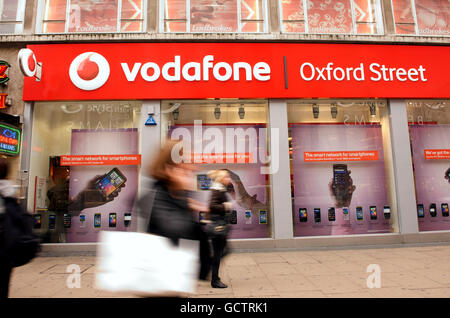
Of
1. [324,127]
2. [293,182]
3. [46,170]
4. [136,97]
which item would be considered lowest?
[293,182]

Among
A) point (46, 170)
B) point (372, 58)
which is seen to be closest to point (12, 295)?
point (46, 170)

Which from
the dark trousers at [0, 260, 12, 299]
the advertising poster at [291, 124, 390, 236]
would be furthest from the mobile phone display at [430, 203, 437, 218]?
the dark trousers at [0, 260, 12, 299]

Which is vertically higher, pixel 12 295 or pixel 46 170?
pixel 46 170

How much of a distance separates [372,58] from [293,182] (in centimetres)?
451

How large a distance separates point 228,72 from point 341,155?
13.9 ft

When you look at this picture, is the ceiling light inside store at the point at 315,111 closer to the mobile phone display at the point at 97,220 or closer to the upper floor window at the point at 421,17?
the upper floor window at the point at 421,17

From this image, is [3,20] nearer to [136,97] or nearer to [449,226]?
[136,97]

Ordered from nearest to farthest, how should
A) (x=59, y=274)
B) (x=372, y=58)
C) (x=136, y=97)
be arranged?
(x=59, y=274) → (x=136, y=97) → (x=372, y=58)

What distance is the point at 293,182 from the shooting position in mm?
8422

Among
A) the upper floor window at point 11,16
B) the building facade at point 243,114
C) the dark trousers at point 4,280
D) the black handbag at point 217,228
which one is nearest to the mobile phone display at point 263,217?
the building facade at point 243,114

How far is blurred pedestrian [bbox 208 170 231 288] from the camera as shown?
4.65 meters

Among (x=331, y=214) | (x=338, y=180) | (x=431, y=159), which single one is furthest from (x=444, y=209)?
(x=331, y=214)

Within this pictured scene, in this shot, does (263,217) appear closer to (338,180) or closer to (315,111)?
(338,180)

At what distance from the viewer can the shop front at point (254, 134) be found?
8.20 m
